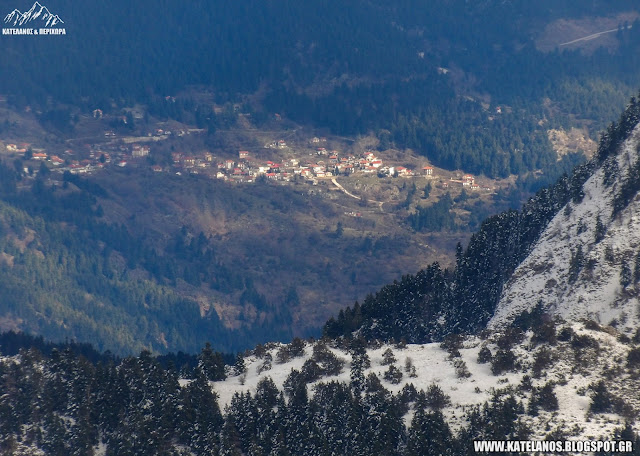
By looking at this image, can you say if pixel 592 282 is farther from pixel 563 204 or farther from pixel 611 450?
pixel 611 450

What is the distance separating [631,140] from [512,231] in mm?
22310

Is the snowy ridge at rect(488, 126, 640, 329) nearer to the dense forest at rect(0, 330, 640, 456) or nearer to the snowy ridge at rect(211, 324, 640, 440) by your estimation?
the snowy ridge at rect(211, 324, 640, 440)

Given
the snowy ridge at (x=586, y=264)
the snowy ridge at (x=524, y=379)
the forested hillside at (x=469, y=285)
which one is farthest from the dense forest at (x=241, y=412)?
the forested hillside at (x=469, y=285)

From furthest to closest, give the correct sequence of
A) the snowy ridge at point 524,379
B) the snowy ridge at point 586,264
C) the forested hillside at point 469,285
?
the forested hillside at point 469,285, the snowy ridge at point 586,264, the snowy ridge at point 524,379

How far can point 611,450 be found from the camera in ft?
320

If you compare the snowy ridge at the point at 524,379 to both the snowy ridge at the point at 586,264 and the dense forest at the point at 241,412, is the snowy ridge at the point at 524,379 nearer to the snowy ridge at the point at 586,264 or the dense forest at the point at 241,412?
the dense forest at the point at 241,412

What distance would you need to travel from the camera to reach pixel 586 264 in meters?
139

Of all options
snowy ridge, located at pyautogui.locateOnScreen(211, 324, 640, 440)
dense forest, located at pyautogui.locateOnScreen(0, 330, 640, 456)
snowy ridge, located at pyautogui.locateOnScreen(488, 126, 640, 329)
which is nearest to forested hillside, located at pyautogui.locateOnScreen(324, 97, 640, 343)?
snowy ridge, located at pyautogui.locateOnScreen(488, 126, 640, 329)

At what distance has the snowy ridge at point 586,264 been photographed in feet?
440

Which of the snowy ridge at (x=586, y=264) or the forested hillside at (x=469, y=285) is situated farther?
the forested hillside at (x=469, y=285)

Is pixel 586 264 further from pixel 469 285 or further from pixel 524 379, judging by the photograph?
pixel 524 379

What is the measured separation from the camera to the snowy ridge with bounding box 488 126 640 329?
440 feet

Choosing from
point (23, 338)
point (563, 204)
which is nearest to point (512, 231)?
point (563, 204)

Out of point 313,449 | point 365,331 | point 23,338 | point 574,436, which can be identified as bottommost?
point 23,338
